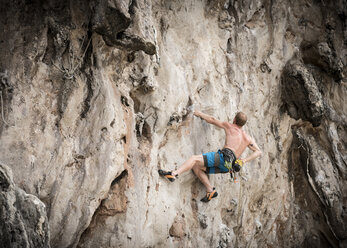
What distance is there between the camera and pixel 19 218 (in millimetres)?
3691

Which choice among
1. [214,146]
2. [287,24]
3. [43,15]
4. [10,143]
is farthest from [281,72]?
[10,143]

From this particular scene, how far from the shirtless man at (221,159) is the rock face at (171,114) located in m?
0.21

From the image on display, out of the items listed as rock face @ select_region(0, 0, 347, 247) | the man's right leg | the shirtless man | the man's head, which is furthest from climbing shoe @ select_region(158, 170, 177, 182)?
the man's head

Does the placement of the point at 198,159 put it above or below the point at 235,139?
below

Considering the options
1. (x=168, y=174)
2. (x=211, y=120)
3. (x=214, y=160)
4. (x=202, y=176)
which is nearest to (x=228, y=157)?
(x=214, y=160)

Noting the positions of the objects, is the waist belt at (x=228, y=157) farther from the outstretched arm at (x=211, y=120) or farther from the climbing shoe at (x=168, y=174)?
the climbing shoe at (x=168, y=174)

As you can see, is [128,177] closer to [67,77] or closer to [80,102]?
[80,102]

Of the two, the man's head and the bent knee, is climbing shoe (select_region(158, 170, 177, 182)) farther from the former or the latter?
the man's head

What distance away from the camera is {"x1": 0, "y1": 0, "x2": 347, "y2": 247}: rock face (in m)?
4.52

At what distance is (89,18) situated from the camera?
4961 millimetres

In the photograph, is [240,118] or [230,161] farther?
[240,118]

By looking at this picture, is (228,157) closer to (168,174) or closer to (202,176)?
(202,176)

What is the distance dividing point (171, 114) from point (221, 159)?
1128mm

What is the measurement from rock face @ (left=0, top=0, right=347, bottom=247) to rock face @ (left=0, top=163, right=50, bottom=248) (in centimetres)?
13
